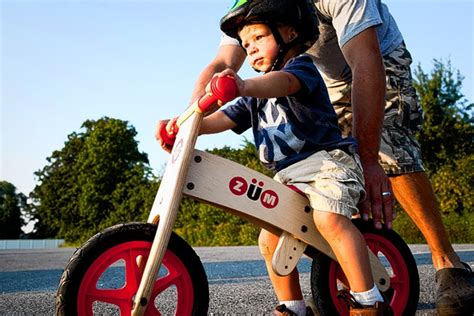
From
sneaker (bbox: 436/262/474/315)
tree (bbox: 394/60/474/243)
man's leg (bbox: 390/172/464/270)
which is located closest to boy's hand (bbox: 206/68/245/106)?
man's leg (bbox: 390/172/464/270)

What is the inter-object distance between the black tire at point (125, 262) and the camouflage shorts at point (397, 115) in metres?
1.44

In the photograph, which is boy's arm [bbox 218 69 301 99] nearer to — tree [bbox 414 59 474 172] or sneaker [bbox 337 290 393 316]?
sneaker [bbox 337 290 393 316]

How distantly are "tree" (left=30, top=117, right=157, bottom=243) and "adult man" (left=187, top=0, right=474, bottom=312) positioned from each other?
3309cm

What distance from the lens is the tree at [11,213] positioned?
62.0 meters

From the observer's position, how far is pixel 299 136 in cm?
285

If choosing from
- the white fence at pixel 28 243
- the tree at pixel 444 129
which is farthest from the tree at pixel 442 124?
the white fence at pixel 28 243

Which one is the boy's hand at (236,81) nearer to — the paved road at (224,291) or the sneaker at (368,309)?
the sneaker at (368,309)

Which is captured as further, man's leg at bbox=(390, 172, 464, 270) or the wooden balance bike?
man's leg at bbox=(390, 172, 464, 270)

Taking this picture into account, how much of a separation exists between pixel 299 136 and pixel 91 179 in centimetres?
3967

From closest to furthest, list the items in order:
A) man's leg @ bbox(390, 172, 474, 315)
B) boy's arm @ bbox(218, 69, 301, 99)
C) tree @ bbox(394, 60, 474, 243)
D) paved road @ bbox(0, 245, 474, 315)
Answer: boy's arm @ bbox(218, 69, 301, 99) → man's leg @ bbox(390, 172, 474, 315) → paved road @ bbox(0, 245, 474, 315) → tree @ bbox(394, 60, 474, 243)

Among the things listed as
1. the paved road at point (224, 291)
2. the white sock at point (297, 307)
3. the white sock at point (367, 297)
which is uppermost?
the white sock at point (367, 297)

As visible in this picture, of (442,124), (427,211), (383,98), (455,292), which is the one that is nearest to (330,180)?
(383,98)

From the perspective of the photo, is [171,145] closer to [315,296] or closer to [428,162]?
[315,296]

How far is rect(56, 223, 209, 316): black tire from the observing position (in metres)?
2.39
